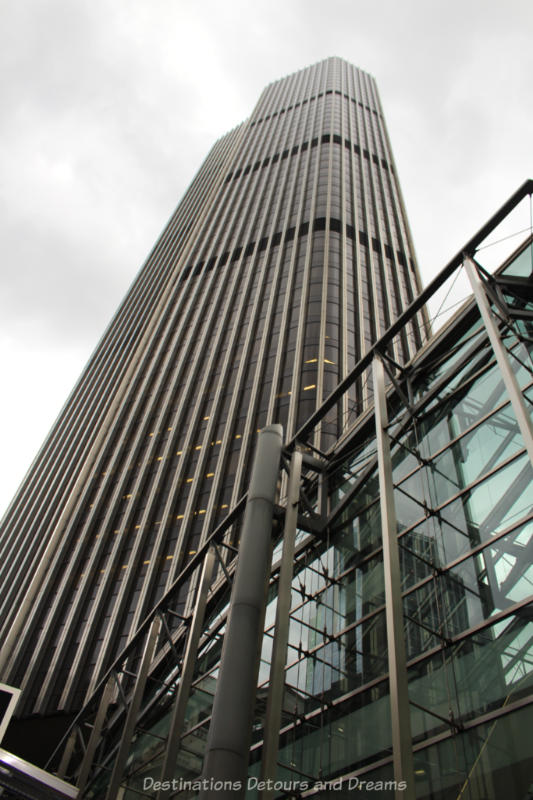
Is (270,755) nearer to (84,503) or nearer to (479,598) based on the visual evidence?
(479,598)

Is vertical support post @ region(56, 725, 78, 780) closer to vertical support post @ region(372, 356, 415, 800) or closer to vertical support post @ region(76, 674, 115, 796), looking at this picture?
vertical support post @ region(76, 674, 115, 796)

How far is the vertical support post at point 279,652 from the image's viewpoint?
13.6 m

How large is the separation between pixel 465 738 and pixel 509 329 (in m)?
9.27

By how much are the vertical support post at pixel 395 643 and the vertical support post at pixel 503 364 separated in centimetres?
353

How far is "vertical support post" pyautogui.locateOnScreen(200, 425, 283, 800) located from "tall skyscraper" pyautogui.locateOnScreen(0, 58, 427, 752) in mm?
14973

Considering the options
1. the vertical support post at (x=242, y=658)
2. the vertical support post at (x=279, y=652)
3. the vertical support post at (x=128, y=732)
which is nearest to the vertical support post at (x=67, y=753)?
the vertical support post at (x=128, y=732)

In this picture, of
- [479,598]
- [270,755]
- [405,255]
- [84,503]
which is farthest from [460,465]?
[405,255]

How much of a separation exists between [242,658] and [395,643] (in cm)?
422

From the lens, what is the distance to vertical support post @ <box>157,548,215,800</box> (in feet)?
60.0

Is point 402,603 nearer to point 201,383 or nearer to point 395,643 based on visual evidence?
point 395,643

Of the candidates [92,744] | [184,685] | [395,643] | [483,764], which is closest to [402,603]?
[395,643]

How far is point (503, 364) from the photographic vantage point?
13.7m

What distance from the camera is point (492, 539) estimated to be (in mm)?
13680

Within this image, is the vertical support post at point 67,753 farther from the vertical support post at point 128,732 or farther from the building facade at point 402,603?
the building facade at point 402,603
